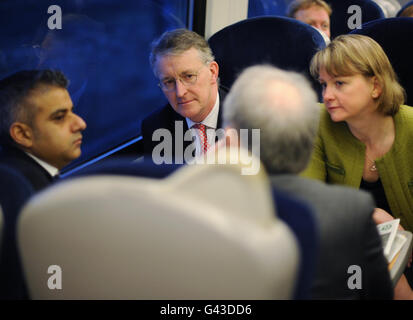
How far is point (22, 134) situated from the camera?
52.3 inches

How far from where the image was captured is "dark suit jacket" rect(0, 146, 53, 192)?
121 cm

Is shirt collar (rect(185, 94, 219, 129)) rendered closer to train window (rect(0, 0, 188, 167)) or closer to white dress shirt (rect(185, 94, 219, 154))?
white dress shirt (rect(185, 94, 219, 154))

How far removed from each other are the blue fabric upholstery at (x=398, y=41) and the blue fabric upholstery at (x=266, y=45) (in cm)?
21

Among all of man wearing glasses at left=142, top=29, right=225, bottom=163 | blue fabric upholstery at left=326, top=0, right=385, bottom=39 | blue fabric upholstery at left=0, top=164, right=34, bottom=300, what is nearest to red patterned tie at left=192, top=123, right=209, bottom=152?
man wearing glasses at left=142, top=29, right=225, bottom=163

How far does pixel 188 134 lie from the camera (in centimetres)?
208

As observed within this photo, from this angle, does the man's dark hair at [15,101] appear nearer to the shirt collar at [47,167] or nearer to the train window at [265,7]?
the shirt collar at [47,167]

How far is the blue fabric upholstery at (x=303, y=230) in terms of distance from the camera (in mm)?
876

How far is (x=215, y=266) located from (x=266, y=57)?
5.19 feet

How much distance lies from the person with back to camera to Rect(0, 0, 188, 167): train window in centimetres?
88

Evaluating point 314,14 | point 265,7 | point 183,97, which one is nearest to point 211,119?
point 183,97

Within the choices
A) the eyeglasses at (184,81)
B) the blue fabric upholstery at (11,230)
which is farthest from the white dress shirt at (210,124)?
the blue fabric upholstery at (11,230)

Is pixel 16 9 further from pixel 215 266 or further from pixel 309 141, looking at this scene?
pixel 215 266

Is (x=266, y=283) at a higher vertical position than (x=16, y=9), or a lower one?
lower
